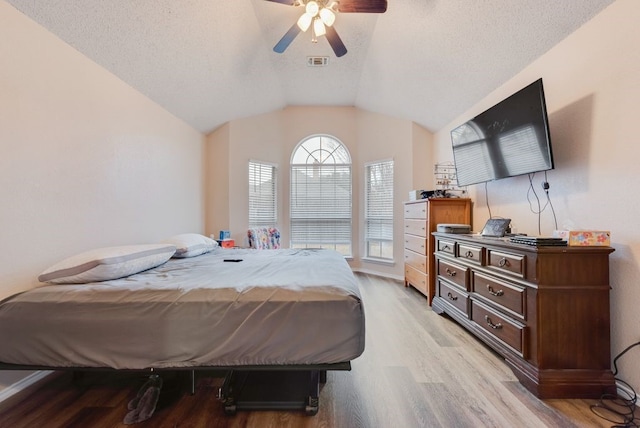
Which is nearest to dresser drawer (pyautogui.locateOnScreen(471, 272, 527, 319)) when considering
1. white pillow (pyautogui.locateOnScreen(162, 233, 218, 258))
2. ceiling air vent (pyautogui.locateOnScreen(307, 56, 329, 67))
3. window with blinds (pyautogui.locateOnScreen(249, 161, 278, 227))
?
white pillow (pyautogui.locateOnScreen(162, 233, 218, 258))

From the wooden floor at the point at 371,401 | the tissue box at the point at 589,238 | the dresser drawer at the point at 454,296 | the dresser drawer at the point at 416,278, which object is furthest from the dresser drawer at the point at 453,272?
the tissue box at the point at 589,238

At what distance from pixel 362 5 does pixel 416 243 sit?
9.04 ft

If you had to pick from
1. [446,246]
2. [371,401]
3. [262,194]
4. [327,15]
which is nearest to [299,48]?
[327,15]

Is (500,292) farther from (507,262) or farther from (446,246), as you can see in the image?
(446,246)

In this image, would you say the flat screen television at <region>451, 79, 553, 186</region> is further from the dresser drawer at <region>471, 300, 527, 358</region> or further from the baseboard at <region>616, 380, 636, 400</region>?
the baseboard at <region>616, 380, 636, 400</region>

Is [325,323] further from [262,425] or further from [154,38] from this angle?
[154,38]

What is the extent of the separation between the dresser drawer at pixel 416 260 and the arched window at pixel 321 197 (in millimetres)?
1296

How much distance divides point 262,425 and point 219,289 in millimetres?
744

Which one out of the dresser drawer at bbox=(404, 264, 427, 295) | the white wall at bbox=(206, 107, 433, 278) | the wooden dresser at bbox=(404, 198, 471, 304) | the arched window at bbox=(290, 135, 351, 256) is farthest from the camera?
the arched window at bbox=(290, 135, 351, 256)

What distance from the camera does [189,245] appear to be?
2637mm

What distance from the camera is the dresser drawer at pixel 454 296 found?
242 cm

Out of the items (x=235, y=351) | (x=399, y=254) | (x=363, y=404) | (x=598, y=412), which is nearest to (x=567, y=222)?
(x=598, y=412)

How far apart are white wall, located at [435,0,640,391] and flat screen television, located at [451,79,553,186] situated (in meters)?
0.22

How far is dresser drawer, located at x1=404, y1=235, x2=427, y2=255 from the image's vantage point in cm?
341
